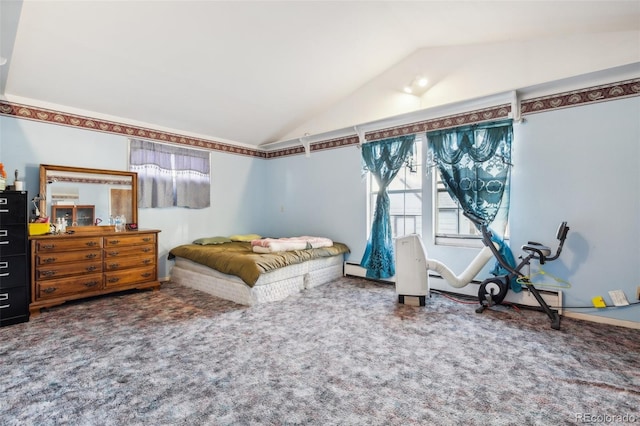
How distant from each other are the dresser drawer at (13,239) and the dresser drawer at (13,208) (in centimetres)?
5

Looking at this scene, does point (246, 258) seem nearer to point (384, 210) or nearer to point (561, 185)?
point (384, 210)

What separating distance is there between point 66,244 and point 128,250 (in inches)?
24.6

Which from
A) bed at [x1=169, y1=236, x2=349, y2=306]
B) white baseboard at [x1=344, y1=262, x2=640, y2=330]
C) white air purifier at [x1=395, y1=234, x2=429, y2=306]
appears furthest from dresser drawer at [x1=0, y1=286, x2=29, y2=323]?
white baseboard at [x1=344, y1=262, x2=640, y2=330]

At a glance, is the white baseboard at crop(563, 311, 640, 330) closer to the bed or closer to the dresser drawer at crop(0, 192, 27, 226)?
the bed

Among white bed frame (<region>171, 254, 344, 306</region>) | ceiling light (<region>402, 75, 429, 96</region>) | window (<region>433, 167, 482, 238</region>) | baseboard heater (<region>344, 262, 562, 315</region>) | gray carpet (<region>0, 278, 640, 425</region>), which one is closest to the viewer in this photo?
gray carpet (<region>0, 278, 640, 425</region>)

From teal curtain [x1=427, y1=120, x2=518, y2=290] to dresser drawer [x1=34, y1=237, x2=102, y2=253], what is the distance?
4.30 meters

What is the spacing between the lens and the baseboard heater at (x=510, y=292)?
10.2ft

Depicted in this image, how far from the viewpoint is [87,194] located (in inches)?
149

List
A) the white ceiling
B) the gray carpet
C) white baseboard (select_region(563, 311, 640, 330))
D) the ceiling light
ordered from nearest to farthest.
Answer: the gray carpet, the white ceiling, white baseboard (select_region(563, 311, 640, 330)), the ceiling light

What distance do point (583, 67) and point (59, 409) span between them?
4942 millimetres

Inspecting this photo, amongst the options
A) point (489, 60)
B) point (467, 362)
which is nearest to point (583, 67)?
point (489, 60)

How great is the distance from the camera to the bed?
134 inches

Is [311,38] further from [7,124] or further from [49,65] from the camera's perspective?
[7,124]

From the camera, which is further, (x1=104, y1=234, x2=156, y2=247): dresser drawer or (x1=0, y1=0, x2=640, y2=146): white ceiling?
Result: (x1=104, y1=234, x2=156, y2=247): dresser drawer
